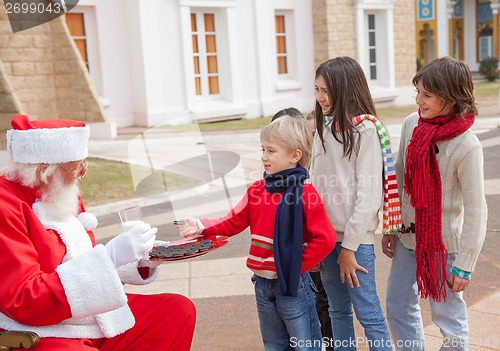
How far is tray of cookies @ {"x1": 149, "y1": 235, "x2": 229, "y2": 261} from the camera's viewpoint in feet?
8.64

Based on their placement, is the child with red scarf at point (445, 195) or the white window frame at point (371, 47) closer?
the child with red scarf at point (445, 195)

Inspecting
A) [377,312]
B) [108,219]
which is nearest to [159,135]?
[377,312]

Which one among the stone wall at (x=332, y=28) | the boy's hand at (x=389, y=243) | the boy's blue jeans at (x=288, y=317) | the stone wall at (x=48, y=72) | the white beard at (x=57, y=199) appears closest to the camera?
the white beard at (x=57, y=199)

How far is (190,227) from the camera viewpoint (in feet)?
9.93

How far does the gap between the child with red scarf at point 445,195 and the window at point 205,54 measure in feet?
41.9

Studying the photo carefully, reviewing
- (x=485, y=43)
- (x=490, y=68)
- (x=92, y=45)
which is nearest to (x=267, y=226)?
(x=92, y=45)

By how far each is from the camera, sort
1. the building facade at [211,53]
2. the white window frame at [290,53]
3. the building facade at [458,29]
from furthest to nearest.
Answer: the building facade at [458,29] → the white window frame at [290,53] → the building facade at [211,53]

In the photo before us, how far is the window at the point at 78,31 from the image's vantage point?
43.7ft

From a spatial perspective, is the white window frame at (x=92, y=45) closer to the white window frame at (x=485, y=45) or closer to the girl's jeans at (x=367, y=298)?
the girl's jeans at (x=367, y=298)

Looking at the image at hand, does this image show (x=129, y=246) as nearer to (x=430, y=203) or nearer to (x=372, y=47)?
(x=430, y=203)

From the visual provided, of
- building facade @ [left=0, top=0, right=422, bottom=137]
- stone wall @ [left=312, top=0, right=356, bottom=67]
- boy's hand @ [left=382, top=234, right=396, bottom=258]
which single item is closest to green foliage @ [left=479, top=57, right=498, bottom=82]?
building facade @ [left=0, top=0, right=422, bottom=137]

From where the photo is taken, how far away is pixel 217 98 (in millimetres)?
15922

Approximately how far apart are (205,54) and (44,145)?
Answer: 13.4m

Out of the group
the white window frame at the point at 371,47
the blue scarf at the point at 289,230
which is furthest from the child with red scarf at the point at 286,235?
the white window frame at the point at 371,47
